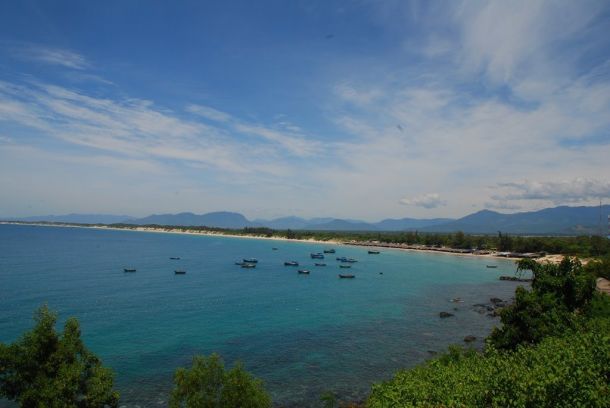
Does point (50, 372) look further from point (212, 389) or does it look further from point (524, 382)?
point (524, 382)

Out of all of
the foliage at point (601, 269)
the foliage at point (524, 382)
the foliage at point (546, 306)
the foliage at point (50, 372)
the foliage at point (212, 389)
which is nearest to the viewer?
the foliage at point (524, 382)

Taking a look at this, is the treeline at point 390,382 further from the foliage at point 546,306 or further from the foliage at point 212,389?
the foliage at point 546,306

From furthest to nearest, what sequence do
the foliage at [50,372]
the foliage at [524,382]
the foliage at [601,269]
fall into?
the foliage at [601,269], the foliage at [50,372], the foliage at [524,382]

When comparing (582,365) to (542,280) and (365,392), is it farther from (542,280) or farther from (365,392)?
(542,280)

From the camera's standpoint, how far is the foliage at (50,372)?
23797 millimetres

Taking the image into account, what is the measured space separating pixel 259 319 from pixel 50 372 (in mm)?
39888

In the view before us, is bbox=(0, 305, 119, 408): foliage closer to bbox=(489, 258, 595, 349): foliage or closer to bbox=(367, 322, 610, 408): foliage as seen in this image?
bbox=(367, 322, 610, 408): foliage

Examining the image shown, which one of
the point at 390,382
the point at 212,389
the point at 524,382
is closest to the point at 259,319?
the point at 212,389

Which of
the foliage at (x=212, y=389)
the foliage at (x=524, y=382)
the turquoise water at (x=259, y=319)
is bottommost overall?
the turquoise water at (x=259, y=319)

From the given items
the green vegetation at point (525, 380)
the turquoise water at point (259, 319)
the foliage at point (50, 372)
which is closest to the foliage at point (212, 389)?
the foliage at point (50, 372)

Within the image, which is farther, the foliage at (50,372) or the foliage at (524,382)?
the foliage at (50,372)

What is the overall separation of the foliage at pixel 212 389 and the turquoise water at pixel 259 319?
31.9ft

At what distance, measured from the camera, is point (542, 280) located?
144 ft

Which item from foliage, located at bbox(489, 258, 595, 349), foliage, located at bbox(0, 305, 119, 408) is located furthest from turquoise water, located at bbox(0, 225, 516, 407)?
foliage, located at bbox(489, 258, 595, 349)
